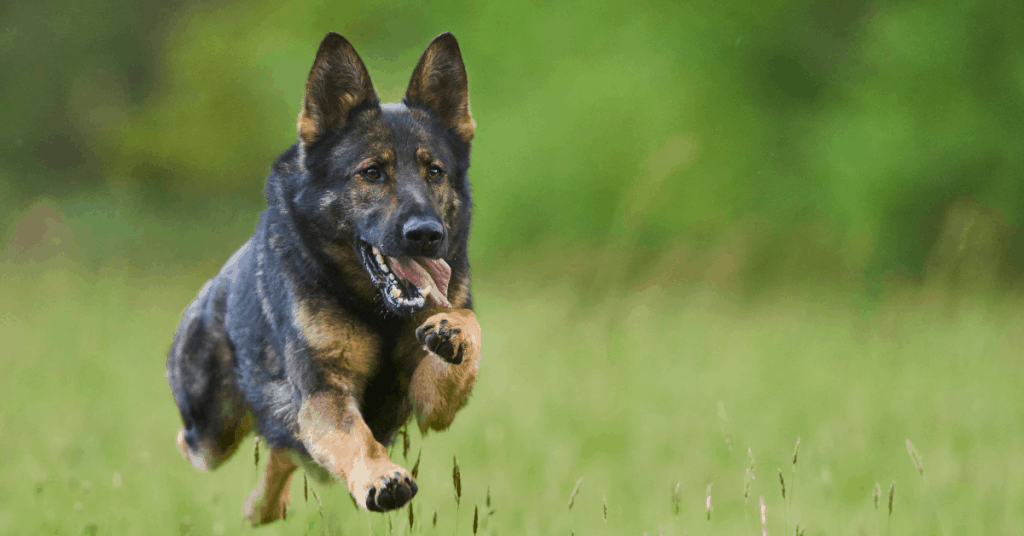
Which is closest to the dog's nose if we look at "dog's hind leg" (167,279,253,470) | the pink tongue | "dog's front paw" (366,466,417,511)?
the pink tongue

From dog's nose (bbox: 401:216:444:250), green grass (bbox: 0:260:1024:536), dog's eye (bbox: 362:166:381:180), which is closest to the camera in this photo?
dog's nose (bbox: 401:216:444:250)

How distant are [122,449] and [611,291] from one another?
420cm

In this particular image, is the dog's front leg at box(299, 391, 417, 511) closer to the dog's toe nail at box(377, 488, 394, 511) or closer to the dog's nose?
the dog's toe nail at box(377, 488, 394, 511)

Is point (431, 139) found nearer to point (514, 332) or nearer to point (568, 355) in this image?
point (568, 355)

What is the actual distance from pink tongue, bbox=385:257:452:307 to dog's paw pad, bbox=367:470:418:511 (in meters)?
0.67

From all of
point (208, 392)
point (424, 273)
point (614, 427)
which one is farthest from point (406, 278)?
point (614, 427)

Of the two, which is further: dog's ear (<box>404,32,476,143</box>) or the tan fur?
dog's ear (<box>404,32,476,143</box>)

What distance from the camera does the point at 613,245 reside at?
6.77 m

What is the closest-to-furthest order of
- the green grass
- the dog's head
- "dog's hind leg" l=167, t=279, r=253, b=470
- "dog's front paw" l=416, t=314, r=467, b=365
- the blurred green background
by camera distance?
1. "dog's front paw" l=416, t=314, r=467, b=365
2. the dog's head
3. "dog's hind leg" l=167, t=279, r=253, b=470
4. the green grass
5. the blurred green background

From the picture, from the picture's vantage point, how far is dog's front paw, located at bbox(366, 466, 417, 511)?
2.09 meters

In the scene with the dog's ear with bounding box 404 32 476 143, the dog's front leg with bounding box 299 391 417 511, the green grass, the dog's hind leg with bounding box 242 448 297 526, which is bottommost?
the green grass

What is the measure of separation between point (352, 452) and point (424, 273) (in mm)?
670

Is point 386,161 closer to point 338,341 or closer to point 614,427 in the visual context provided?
point 338,341

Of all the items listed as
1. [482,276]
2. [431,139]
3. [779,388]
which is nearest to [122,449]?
[431,139]
